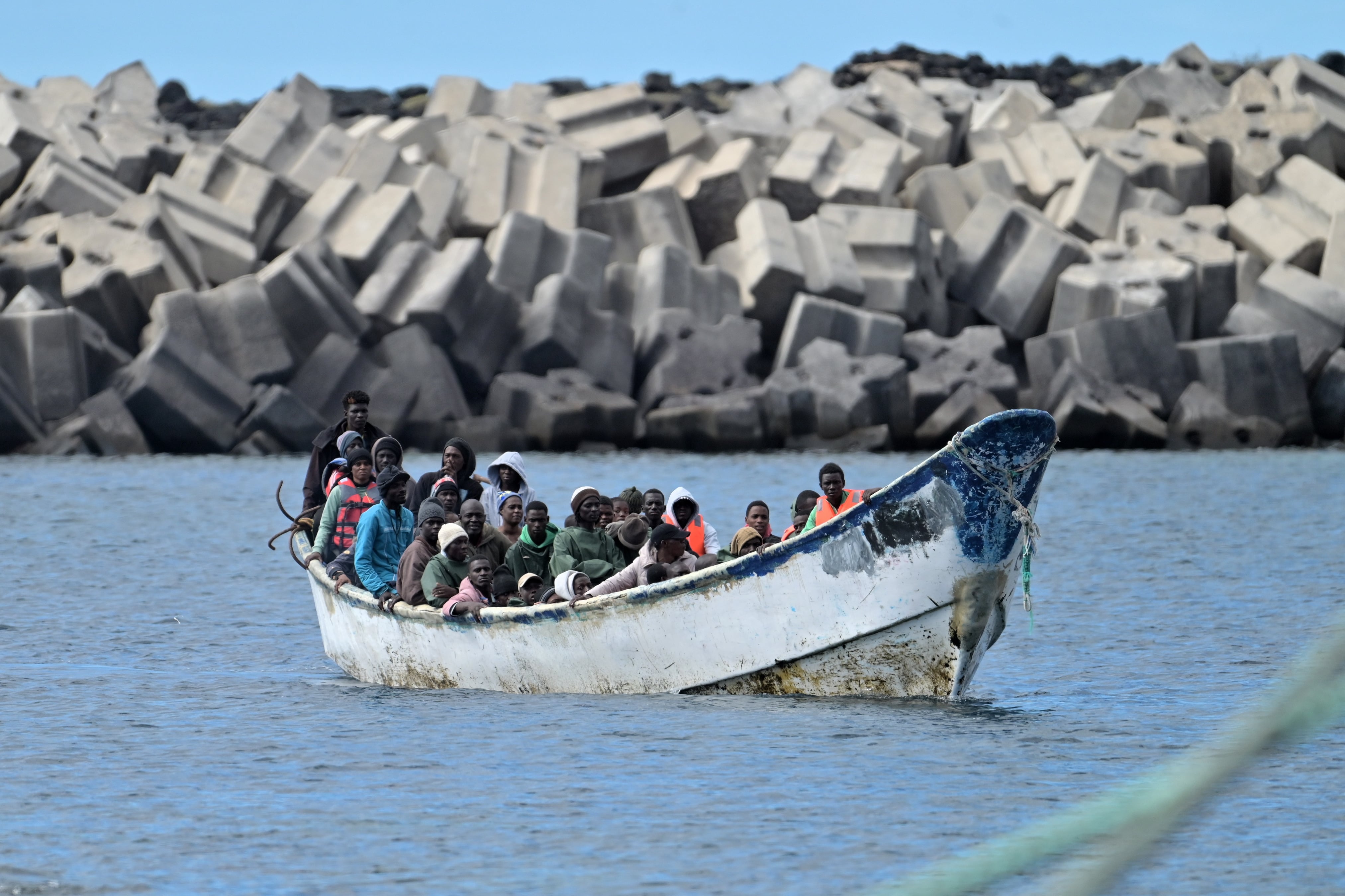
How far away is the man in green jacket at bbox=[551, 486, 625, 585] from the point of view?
569 inches

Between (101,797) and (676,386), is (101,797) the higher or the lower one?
the lower one

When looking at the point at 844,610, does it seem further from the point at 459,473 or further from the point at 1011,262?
the point at 1011,262

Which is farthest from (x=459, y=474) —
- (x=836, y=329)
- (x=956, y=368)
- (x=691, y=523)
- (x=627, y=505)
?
(x=956, y=368)

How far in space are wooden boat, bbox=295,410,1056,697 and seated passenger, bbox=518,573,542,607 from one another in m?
0.40

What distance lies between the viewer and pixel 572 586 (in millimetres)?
14156

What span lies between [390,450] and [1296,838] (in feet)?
25.5

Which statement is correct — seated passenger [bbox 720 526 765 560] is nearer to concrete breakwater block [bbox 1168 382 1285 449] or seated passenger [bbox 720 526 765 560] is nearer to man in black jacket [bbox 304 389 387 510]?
man in black jacket [bbox 304 389 387 510]

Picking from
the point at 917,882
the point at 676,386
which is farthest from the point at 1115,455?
the point at 917,882

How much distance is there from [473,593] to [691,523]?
6.29 ft

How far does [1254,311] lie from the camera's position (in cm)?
4691

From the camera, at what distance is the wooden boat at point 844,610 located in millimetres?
13109

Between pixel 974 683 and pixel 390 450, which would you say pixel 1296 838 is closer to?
pixel 974 683

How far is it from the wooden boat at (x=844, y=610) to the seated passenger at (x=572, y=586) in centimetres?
22

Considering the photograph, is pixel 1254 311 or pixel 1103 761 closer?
pixel 1103 761
